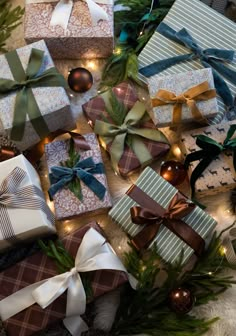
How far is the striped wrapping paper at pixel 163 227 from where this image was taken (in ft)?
5.12

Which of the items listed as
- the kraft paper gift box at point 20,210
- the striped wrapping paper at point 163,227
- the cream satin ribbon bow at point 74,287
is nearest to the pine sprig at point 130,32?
the striped wrapping paper at point 163,227

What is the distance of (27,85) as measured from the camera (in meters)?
1.68

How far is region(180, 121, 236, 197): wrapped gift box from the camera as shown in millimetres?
1635

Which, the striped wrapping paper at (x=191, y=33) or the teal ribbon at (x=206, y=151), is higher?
the striped wrapping paper at (x=191, y=33)

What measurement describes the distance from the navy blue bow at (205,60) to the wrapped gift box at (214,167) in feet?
0.52

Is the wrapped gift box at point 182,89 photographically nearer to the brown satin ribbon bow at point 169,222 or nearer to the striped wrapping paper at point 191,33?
the striped wrapping paper at point 191,33

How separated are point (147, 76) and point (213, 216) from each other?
64 cm

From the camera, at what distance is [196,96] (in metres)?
1.66

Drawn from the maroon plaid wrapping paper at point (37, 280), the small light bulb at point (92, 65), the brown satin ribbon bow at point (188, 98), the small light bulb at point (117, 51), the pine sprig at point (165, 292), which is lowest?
the pine sprig at point (165, 292)

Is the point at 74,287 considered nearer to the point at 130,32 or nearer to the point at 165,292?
the point at 165,292

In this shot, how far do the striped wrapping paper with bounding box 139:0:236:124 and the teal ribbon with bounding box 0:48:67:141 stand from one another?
16.1 inches

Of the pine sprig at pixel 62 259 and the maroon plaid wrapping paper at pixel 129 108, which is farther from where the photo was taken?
the maroon plaid wrapping paper at pixel 129 108

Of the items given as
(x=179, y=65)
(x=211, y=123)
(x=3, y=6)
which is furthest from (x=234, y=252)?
(x=3, y=6)

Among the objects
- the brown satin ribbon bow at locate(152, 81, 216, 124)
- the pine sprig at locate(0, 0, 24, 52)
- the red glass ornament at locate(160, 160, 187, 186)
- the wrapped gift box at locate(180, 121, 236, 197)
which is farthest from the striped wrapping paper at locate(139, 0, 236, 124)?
the pine sprig at locate(0, 0, 24, 52)
